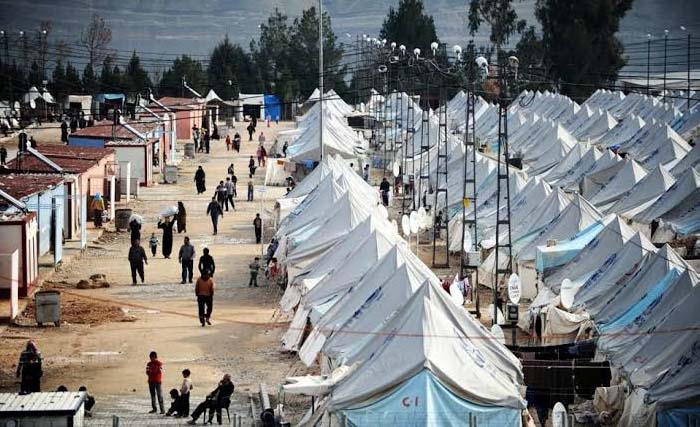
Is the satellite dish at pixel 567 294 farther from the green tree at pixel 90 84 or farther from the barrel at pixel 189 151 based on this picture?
the green tree at pixel 90 84

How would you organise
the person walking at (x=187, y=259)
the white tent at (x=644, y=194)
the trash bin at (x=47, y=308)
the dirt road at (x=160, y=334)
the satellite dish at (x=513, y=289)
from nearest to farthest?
the dirt road at (x=160, y=334)
the satellite dish at (x=513, y=289)
the trash bin at (x=47, y=308)
the person walking at (x=187, y=259)
the white tent at (x=644, y=194)

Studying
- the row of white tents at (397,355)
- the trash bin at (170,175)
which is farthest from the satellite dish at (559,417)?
the trash bin at (170,175)

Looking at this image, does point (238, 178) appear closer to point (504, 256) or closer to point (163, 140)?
point (163, 140)

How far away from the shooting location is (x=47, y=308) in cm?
2747

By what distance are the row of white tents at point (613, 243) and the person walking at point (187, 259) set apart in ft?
17.6

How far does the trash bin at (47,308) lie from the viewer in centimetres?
2747

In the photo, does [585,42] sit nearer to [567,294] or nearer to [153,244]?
[153,244]

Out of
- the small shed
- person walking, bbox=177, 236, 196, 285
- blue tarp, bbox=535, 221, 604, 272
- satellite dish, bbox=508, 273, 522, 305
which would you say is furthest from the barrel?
the small shed

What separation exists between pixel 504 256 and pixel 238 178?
26645 mm

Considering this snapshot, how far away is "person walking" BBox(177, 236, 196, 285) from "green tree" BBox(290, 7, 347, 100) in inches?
2866

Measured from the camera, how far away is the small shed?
57.1 feet

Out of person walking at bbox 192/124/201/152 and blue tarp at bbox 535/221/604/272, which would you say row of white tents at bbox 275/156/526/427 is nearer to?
blue tarp at bbox 535/221/604/272

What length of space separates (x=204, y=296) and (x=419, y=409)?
10784 mm

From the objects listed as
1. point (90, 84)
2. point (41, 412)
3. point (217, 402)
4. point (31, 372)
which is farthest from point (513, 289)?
point (90, 84)
